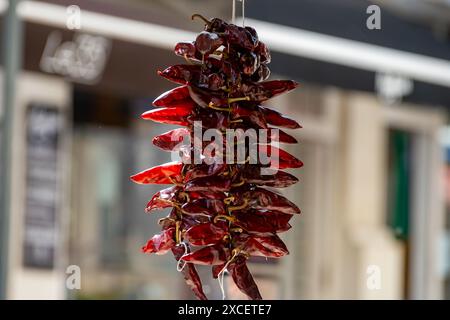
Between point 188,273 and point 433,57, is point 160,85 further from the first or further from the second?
point 188,273

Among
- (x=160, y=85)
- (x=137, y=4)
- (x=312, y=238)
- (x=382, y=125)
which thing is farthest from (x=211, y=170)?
(x=382, y=125)

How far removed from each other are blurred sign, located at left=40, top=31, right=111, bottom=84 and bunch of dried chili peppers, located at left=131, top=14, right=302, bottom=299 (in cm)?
236

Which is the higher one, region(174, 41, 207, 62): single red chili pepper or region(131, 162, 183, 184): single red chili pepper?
region(174, 41, 207, 62): single red chili pepper

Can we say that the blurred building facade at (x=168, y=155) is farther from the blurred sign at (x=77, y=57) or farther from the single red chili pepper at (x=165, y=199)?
the single red chili pepper at (x=165, y=199)

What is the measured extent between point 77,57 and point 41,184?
1.09 meters

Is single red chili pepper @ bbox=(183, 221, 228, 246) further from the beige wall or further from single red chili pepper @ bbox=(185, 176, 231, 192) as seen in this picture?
the beige wall

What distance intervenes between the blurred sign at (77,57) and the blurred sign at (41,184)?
732 millimetres

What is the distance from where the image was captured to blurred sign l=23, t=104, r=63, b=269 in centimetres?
452

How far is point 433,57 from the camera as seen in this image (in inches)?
154

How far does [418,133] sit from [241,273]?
230 inches

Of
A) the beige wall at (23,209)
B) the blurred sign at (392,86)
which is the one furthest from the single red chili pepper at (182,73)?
the beige wall at (23,209)

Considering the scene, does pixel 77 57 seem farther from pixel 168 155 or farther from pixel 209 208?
pixel 209 208

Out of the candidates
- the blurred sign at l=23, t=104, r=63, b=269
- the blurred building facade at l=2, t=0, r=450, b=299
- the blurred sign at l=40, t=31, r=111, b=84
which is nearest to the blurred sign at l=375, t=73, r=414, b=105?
the blurred building facade at l=2, t=0, r=450, b=299

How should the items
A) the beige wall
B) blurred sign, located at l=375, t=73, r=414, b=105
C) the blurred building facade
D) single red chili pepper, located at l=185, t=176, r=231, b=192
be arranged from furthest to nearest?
the beige wall, blurred sign, located at l=375, t=73, r=414, b=105, the blurred building facade, single red chili pepper, located at l=185, t=176, r=231, b=192
